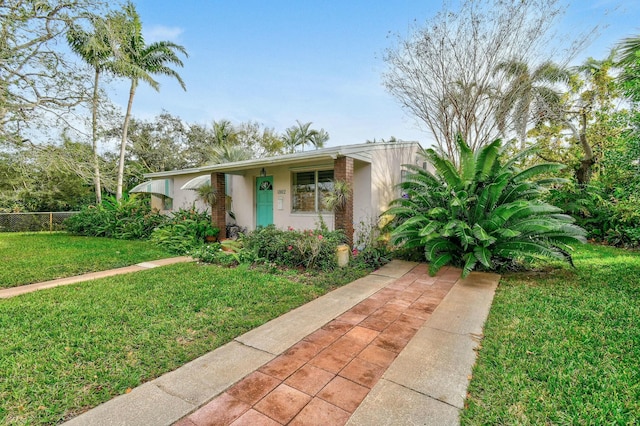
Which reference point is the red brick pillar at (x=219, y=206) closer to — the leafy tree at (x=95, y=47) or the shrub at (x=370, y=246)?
the leafy tree at (x=95, y=47)

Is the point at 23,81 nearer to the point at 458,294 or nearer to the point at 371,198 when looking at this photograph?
the point at 371,198

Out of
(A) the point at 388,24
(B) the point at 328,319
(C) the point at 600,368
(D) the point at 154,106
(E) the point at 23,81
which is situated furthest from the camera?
(D) the point at 154,106

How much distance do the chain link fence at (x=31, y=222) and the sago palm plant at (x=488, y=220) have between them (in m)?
19.3

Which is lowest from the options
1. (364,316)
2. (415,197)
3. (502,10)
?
(364,316)

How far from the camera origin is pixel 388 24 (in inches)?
378

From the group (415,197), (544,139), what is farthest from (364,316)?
(544,139)

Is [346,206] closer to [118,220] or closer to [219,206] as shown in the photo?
[219,206]

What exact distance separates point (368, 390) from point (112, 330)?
3090 millimetres

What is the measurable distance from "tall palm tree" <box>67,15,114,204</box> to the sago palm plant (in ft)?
26.0

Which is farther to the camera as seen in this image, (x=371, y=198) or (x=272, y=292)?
(x=371, y=198)

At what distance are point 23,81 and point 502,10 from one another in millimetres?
12630

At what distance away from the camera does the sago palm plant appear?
213 inches

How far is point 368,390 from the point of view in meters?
2.35

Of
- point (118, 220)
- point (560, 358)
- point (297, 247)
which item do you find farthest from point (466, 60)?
point (118, 220)
